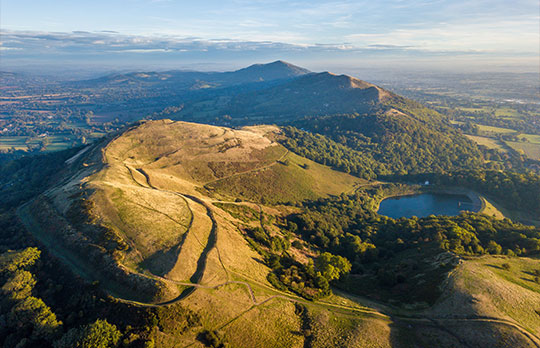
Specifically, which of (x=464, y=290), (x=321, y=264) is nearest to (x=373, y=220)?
(x=321, y=264)

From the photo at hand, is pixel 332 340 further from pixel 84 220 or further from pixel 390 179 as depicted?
pixel 390 179

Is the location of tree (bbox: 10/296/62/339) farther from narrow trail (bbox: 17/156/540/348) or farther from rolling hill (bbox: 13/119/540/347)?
narrow trail (bbox: 17/156/540/348)

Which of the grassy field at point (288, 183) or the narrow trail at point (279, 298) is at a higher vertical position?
the narrow trail at point (279, 298)

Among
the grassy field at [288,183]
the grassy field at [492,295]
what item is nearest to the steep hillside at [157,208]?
the grassy field at [288,183]

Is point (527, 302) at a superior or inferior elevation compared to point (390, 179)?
superior

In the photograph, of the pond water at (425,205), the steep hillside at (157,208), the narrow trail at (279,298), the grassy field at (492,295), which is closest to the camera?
the narrow trail at (279,298)

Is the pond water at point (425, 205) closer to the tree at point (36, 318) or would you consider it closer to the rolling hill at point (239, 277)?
the rolling hill at point (239, 277)

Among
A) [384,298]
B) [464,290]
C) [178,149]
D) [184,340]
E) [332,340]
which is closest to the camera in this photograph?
[184,340]

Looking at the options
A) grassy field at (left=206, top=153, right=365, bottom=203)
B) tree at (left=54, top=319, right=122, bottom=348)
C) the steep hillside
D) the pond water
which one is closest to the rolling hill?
the steep hillside

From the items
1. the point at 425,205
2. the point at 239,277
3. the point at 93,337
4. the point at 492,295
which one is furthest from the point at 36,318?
the point at 425,205
